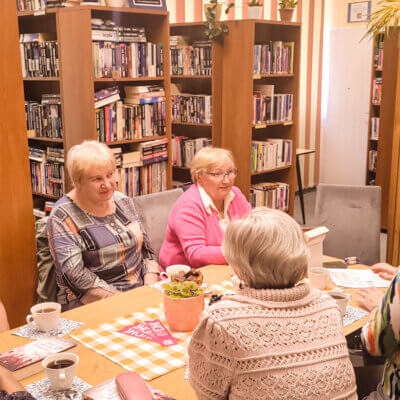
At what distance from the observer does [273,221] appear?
124 centimetres

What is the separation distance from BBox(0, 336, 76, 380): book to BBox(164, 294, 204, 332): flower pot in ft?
1.04

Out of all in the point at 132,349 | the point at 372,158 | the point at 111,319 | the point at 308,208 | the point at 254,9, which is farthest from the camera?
the point at 308,208

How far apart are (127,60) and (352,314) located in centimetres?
258

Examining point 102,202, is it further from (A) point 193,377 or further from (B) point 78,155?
(A) point 193,377

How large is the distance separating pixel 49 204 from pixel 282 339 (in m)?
3.15

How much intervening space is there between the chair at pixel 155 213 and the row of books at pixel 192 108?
1.82 metres

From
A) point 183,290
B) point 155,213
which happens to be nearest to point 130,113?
point 155,213

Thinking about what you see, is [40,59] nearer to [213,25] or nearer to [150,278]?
[213,25]

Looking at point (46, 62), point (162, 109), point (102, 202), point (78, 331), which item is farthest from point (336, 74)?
point (78, 331)

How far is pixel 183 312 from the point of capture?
5.55 feet

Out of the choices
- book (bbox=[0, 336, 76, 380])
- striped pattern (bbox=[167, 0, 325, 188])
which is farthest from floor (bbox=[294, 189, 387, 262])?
book (bbox=[0, 336, 76, 380])

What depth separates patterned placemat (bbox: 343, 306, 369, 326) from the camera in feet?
6.02

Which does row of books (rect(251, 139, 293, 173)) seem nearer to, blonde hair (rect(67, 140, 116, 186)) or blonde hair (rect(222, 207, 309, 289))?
blonde hair (rect(67, 140, 116, 186))

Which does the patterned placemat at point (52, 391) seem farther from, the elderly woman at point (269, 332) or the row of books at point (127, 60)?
the row of books at point (127, 60)
